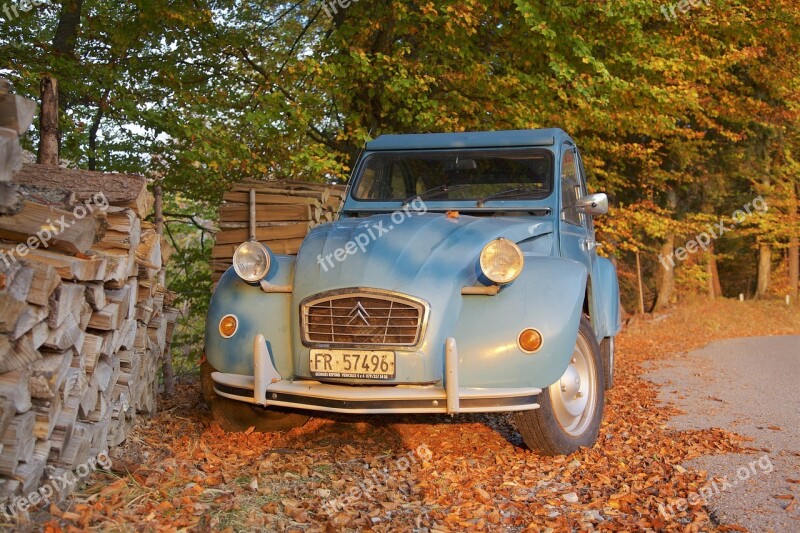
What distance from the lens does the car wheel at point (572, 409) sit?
501 centimetres

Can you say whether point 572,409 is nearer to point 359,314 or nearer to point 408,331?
point 408,331

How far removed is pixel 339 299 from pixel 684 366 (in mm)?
7096

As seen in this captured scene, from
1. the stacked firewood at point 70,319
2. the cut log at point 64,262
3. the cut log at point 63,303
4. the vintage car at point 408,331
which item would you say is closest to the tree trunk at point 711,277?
the vintage car at point 408,331

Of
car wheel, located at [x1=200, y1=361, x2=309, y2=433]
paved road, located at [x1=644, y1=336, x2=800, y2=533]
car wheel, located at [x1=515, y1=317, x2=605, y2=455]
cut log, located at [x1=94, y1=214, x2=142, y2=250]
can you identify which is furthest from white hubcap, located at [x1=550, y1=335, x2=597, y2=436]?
cut log, located at [x1=94, y1=214, x2=142, y2=250]

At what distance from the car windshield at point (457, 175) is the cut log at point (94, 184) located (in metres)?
2.11

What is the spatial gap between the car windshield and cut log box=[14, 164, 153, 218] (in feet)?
6.94

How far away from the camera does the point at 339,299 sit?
4.95 meters

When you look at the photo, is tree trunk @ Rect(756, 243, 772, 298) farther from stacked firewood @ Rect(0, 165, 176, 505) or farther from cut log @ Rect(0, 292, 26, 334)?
cut log @ Rect(0, 292, 26, 334)

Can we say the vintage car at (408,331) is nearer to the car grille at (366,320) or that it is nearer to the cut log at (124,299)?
the car grille at (366,320)

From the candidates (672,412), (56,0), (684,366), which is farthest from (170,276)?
(672,412)

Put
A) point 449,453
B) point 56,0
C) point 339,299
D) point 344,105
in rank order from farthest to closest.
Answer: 1. point 344,105
2. point 56,0
3. point 449,453
4. point 339,299

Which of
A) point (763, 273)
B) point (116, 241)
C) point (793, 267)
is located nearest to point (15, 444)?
point (116, 241)

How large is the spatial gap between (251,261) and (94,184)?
3.38ft

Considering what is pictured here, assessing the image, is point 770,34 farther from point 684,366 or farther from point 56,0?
point 56,0
